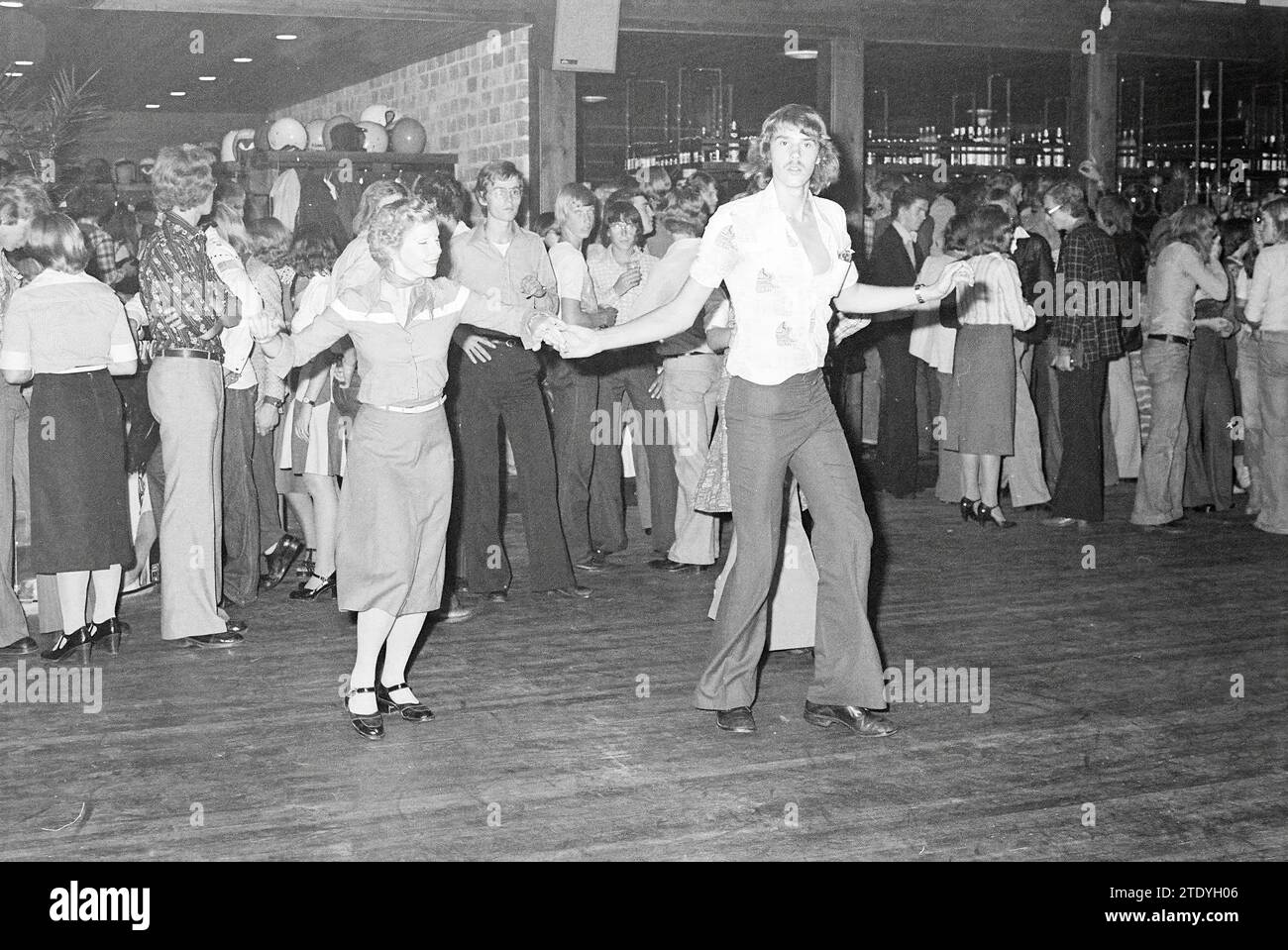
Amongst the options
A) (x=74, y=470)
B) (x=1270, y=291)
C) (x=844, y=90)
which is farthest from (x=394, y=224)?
(x=844, y=90)

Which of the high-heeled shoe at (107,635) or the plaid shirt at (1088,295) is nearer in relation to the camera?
the high-heeled shoe at (107,635)

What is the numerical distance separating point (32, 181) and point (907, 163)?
773 cm

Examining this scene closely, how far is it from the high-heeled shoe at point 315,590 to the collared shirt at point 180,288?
52.6 inches

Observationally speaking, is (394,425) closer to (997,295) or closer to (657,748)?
(657,748)

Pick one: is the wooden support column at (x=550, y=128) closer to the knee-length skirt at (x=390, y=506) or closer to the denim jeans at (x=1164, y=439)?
the denim jeans at (x=1164, y=439)

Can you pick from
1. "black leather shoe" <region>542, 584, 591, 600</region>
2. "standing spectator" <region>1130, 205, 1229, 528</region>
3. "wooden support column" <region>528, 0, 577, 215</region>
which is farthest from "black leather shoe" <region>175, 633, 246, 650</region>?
"standing spectator" <region>1130, 205, 1229, 528</region>

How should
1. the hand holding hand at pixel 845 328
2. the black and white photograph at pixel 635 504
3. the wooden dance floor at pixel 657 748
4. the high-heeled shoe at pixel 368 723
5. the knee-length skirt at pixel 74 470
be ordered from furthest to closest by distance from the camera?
the knee-length skirt at pixel 74 470
the hand holding hand at pixel 845 328
the high-heeled shoe at pixel 368 723
the black and white photograph at pixel 635 504
the wooden dance floor at pixel 657 748

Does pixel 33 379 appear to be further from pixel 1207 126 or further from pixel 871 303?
pixel 1207 126

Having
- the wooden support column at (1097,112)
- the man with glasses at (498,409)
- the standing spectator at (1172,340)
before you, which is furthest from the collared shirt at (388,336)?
the wooden support column at (1097,112)

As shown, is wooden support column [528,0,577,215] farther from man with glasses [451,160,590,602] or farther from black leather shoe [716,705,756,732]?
black leather shoe [716,705,756,732]

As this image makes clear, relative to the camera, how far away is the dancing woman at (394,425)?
13.3ft

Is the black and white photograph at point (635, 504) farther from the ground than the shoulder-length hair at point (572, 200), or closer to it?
closer to it

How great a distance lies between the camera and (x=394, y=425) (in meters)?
4.09

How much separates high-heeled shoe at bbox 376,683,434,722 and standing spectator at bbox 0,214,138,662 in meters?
1.29
